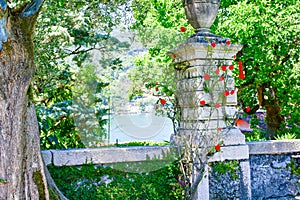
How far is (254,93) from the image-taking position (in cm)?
1030

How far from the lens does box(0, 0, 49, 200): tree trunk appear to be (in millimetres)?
3646

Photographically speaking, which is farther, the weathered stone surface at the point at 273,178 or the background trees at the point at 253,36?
the background trees at the point at 253,36

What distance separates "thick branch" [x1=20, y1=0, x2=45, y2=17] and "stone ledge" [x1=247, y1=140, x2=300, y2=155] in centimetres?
341

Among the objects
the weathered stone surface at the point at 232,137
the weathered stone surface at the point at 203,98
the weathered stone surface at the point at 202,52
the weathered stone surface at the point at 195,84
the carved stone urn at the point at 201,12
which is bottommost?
the weathered stone surface at the point at 232,137

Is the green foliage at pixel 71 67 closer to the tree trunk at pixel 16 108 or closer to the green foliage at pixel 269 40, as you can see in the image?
the tree trunk at pixel 16 108

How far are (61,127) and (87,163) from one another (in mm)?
1672

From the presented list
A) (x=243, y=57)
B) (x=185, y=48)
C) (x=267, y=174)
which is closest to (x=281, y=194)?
(x=267, y=174)

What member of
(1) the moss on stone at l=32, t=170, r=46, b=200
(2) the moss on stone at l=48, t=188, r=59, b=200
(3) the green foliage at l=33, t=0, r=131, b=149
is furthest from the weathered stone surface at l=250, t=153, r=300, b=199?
(1) the moss on stone at l=32, t=170, r=46, b=200

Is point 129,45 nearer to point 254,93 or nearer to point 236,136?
point 236,136

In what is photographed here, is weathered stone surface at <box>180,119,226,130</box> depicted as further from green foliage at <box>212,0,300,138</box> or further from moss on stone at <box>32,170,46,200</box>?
green foliage at <box>212,0,300,138</box>

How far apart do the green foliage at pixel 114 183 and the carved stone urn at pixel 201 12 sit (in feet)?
6.34

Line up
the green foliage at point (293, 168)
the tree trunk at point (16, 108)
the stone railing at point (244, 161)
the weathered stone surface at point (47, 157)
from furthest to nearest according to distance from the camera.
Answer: the green foliage at point (293, 168) → the stone railing at point (244, 161) → the weathered stone surface at point (47, 157) → the tree trunk at point (16, 108)

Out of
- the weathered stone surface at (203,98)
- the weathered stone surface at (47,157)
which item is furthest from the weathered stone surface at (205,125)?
the weathered stone surface at (47,157)

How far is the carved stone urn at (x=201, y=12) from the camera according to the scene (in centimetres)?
492
